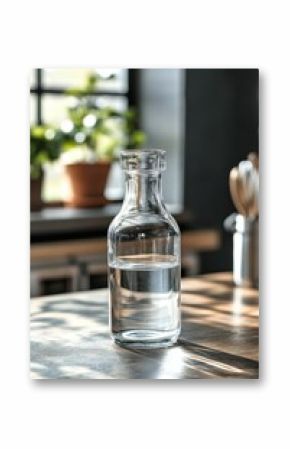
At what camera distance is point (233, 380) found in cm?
118

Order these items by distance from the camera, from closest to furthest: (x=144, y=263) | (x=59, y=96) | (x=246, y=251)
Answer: (x=144, y=263), (x=246, y=251), (x=59, y=96)

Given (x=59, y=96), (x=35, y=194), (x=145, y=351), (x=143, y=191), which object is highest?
(x=59, y=96)

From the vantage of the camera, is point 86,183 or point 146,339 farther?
point 86,183

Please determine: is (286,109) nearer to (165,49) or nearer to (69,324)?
(165,49)

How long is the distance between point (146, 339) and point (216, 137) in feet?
5.86

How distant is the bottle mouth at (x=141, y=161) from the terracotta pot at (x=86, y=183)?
1.36 meters

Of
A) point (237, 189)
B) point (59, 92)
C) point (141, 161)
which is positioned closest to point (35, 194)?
point (59, 92)

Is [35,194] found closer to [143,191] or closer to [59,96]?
[59,96]

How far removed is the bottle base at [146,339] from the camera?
113 centimetres

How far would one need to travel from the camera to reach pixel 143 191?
1.14 m

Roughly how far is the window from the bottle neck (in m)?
1.40

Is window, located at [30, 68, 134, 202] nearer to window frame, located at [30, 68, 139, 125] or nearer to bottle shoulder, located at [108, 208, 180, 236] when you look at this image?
window frame, located at [30, 68, 139, 125]

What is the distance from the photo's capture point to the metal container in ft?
5.02

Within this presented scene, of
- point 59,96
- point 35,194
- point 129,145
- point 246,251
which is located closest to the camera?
point 246,251
